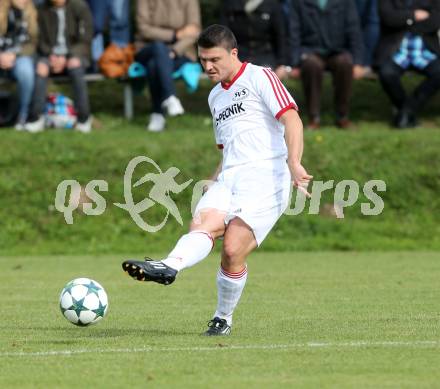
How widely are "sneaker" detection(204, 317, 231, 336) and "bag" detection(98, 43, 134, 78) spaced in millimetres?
11593

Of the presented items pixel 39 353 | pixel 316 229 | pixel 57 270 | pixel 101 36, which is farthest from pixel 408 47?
pixel 39 353

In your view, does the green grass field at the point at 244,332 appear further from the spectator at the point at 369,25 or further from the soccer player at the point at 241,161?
the spectator at the point at 369,25

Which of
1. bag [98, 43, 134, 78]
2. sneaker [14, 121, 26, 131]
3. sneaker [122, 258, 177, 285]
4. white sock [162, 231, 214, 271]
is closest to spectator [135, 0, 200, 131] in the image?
bag [98, 43, 134, 78]

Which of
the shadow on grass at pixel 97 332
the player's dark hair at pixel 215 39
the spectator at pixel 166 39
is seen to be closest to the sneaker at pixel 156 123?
the spectator at pixel 166 39

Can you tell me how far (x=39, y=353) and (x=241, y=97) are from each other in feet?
8.00

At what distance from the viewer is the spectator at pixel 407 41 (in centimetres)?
1916

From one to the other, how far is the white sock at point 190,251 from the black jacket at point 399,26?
37.8ft

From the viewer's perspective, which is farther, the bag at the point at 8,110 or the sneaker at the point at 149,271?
the bag at the point at 8,110

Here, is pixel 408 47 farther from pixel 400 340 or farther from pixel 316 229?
pixel 400 340

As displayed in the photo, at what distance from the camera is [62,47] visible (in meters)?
19.0

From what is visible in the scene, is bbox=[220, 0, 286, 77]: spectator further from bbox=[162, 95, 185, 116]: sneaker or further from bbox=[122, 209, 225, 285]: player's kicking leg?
bbox=[122, 209, 225, 285]: player's kicking leg

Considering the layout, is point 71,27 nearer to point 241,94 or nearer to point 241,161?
point 241,94

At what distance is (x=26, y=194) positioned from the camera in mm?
18203

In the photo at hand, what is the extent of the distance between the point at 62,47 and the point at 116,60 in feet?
3.91
